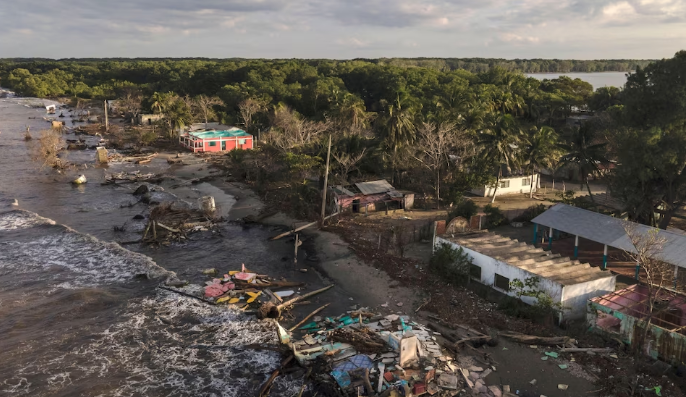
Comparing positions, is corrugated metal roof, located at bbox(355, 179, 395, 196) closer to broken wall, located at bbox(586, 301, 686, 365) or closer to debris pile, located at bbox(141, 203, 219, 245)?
debris pile, located at bbox(141, 203, 219, 245)

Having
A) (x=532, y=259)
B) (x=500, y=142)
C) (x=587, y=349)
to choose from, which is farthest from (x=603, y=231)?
(x=500, y=142)

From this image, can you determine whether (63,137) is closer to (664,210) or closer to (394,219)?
(394,219)

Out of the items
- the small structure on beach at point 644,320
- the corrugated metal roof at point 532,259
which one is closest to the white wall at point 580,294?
the corrugated metal roof at point 532,259

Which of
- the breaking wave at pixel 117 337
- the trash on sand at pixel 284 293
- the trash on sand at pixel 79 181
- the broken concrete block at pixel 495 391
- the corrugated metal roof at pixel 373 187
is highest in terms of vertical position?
the corrugated metal roof at pixel 373 187

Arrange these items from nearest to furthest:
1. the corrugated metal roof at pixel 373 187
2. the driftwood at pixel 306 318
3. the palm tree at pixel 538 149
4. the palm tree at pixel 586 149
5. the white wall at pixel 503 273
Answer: the white wall at pixel 503 273 → the driftwood at pixel 306 318 → the palm tree at pixel 586 149 → the corrugated metal roof at pixel 373 187 → the palm tree at pixel 538 149

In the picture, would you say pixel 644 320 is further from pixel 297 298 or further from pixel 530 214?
pixel 530 214

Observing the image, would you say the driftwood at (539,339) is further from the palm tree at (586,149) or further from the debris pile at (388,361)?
the palm tree at (586,149)

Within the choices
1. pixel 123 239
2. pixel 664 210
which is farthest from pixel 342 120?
pixel 664 210
